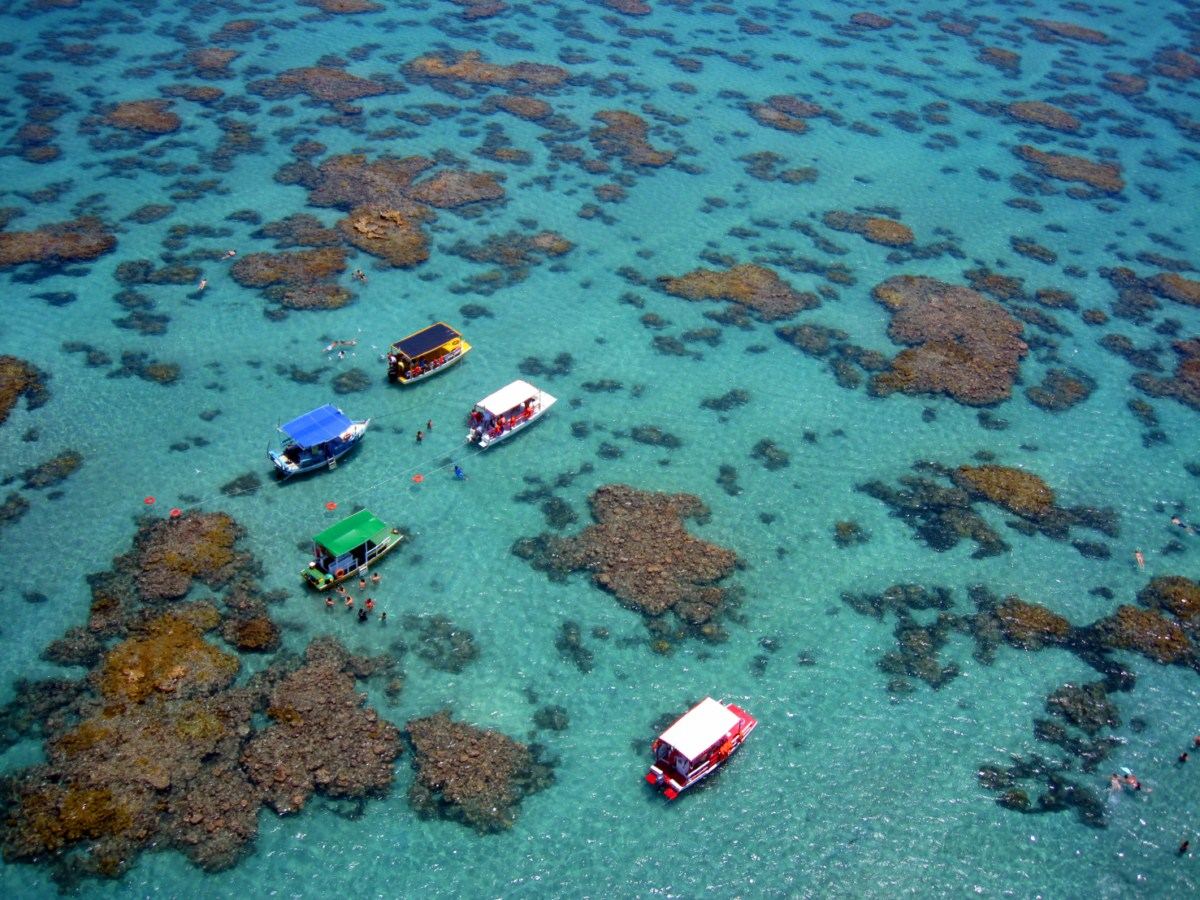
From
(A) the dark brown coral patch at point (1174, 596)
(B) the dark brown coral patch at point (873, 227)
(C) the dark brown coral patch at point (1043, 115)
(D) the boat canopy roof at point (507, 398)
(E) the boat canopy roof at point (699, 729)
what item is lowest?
(A) the dark brown coral patch at point (1174, 596)

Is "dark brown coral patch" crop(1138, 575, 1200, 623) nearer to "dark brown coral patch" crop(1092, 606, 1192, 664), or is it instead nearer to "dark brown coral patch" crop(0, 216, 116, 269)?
"dark brown coral patch" crop(1092, 606, 1192, 664)

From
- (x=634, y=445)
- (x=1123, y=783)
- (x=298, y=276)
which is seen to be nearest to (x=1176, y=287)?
(x=1123, y=783)

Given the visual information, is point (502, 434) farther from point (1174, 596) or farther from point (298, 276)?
point (1174, 596)

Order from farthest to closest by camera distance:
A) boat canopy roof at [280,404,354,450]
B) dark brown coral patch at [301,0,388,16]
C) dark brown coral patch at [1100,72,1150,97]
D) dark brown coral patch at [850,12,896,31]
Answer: dark brown coral patch at [850,12,896,31], dark brown coral patch at [1100,72,1150,97], dark brown coral patch at [301,0,388,16], boat canopy roof at [280,404,354,450]

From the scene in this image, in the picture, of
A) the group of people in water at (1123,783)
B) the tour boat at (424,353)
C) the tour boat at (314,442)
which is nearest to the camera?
the group of people in water at (1123,783)

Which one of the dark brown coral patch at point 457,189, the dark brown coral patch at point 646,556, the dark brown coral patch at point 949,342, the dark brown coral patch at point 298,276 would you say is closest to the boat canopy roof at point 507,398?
the dark brown coral patch at point 646,556

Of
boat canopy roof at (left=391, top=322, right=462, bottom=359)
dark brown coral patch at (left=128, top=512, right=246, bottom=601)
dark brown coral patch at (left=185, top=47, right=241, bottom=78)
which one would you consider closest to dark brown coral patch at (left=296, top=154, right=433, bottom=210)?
boat canopy roof at (left=391, top=322, right=462, bottom=359)

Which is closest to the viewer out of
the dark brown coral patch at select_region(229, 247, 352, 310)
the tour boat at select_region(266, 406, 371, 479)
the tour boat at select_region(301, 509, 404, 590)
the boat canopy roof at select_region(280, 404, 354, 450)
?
the tour boat at select_region(301, 509, 404, 590)

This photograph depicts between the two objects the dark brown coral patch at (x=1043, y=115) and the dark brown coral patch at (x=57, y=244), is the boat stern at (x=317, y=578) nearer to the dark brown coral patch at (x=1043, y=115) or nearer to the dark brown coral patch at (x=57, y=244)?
the dark brown coral patch at (x=57, y=244)
